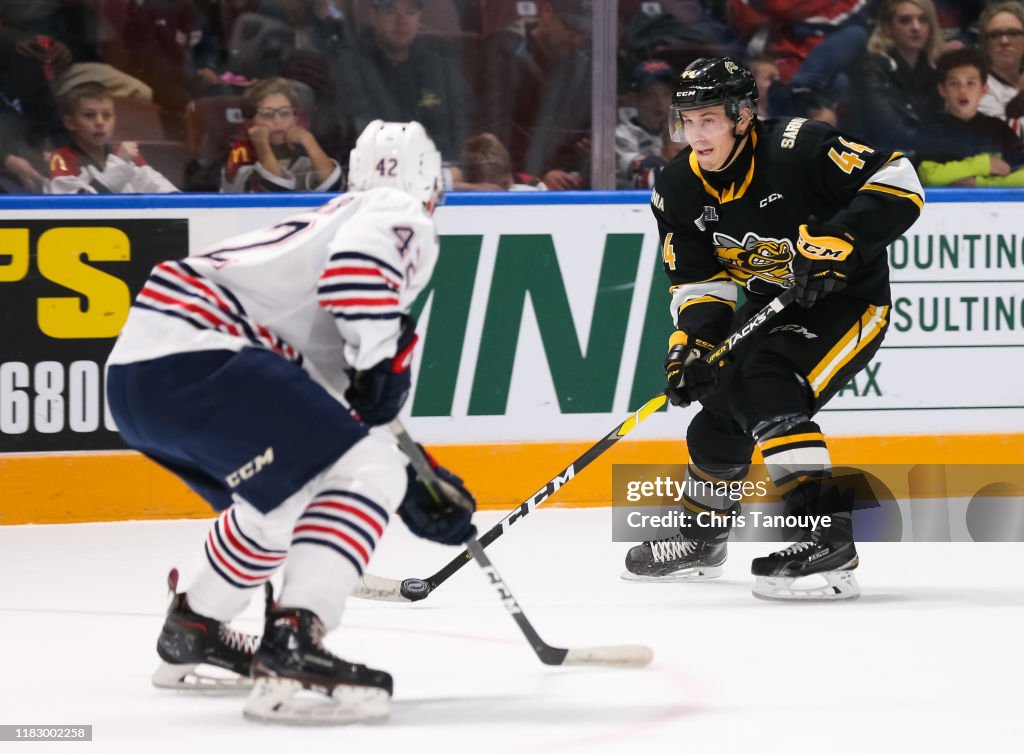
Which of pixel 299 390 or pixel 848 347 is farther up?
pixel 299 390

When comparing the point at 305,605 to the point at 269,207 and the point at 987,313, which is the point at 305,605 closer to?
the point at 269,207

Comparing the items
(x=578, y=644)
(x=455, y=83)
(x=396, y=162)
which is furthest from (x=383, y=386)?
(x=455, y=83)

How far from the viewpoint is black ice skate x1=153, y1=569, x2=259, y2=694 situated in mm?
2650

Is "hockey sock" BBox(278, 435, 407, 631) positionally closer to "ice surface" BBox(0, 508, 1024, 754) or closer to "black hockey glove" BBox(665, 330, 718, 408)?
"ice surface" BBox(0, 508, 1024, 754)

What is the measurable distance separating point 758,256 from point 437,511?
4.50 feet

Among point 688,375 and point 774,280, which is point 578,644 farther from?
point 774,280

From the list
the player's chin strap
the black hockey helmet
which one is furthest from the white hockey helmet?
the player's chin strap

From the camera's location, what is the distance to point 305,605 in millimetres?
2381

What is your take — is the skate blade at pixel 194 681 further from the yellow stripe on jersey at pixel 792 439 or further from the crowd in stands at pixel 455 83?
the crowd in stands at pixel 455 83

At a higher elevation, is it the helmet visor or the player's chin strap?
the helmet visor

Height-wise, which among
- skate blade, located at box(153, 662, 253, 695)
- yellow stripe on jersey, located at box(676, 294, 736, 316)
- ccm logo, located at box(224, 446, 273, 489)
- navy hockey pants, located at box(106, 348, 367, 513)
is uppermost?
navy hockey pants, located at box(106, 348, 367, 513)

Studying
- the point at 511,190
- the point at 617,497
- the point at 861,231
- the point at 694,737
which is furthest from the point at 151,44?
the point at 694,737

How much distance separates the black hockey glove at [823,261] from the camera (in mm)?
3457

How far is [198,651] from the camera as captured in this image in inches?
104
